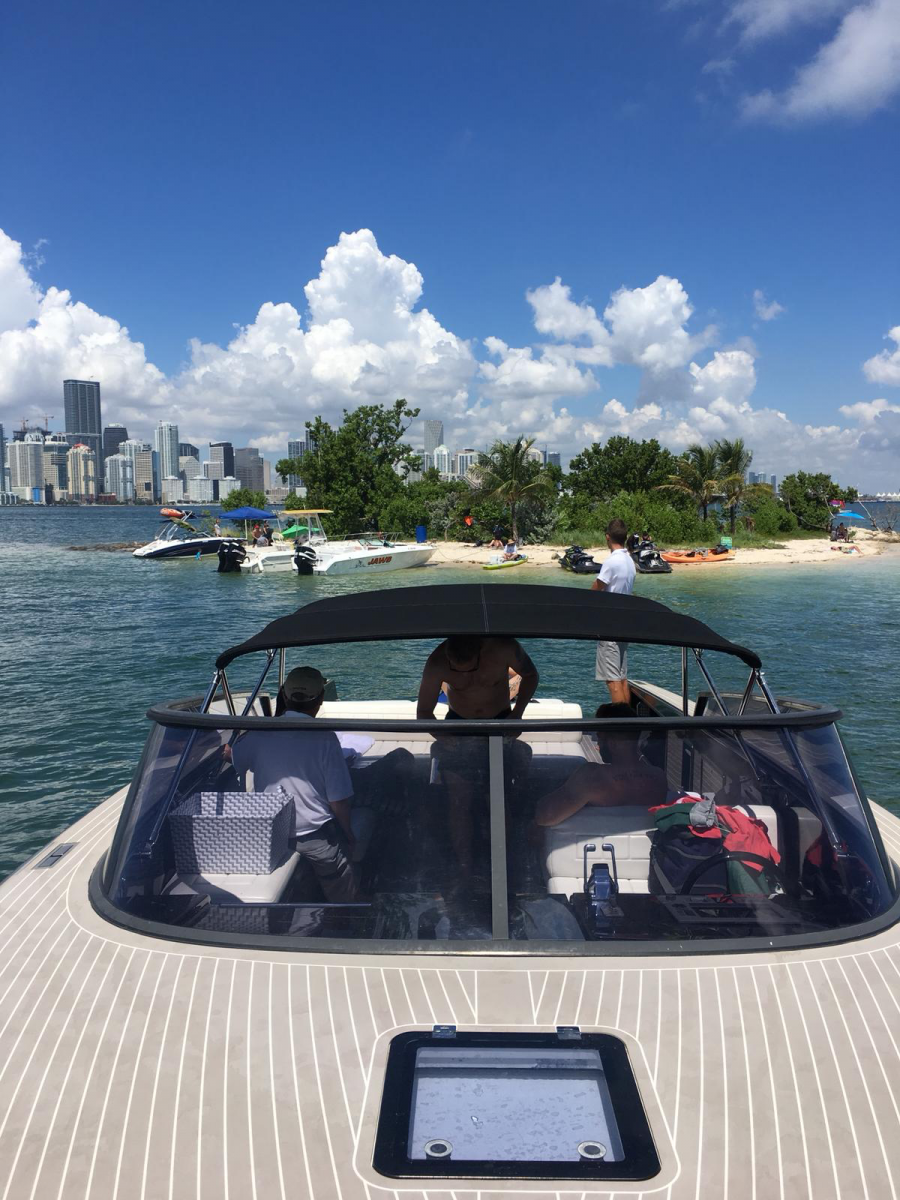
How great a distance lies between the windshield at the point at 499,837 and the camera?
2.52 metres

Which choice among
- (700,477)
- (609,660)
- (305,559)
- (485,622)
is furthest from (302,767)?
(700,477)

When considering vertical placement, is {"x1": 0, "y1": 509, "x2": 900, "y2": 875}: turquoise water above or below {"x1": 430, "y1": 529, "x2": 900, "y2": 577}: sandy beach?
below

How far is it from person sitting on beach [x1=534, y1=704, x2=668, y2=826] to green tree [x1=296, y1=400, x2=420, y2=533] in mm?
49798

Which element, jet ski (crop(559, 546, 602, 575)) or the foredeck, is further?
jet ski (crop(559, 546, 602, 575))

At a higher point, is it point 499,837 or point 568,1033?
point 499,837

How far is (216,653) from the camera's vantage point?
1784 centimetres

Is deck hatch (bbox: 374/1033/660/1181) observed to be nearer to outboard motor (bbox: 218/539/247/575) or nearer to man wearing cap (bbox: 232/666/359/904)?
man wearing cap (bbox: 232/666/359/904)

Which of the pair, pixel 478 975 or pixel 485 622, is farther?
pixel 485 622

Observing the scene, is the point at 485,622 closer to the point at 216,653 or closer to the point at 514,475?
the point at 216,653

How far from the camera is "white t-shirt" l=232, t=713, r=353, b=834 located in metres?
2.91

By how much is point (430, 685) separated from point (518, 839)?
5.87 feet

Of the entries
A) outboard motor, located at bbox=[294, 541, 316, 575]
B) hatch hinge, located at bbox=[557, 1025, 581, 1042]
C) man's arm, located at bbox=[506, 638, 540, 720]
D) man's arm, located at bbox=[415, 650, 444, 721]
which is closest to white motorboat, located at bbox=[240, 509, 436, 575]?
outboard motor, located at bbox=[294, 541, 316, 575]

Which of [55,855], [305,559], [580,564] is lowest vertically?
[580,564]

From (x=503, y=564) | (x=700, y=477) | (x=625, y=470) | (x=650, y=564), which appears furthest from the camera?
(x=625, y=470)
